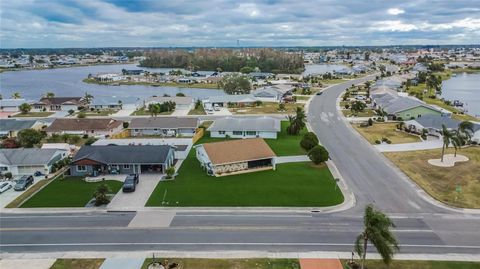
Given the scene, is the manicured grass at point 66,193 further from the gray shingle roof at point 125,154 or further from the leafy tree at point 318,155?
the leafy tree at point 318,155

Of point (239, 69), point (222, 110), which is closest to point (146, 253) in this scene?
point (222, 110)

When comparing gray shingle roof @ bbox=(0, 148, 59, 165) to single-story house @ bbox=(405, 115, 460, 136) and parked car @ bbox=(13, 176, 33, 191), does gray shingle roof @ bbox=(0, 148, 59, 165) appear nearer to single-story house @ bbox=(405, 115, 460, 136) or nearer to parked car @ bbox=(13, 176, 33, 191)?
parked car @ bbox=(13, 176, 33, 191)

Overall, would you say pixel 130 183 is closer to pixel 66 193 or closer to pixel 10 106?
pixel 66 193

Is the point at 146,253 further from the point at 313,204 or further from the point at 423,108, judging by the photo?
the point at 423,108

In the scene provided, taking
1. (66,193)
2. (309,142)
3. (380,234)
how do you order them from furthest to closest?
(309,142), (66,193), (380,234)

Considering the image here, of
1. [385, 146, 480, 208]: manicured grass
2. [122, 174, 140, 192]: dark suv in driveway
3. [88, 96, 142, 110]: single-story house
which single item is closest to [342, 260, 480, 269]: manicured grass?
[385, 146, 480, 208]: manicured grass

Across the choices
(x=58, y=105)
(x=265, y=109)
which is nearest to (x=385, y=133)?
(x=265, y=109)
